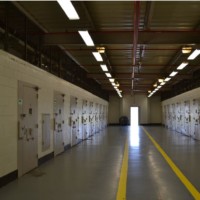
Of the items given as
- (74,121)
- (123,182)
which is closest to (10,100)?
(123,182)

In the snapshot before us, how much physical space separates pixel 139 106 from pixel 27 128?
Answer: 28964 millimetres

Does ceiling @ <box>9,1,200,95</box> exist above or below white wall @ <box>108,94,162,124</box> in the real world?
above

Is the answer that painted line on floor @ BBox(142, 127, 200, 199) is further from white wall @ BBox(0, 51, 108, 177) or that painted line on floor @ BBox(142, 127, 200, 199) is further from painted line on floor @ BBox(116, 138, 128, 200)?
white wall @ BBox(0, 51, 108, 177)

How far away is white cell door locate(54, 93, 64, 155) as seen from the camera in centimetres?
1107

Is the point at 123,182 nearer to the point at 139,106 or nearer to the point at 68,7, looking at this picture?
the point at 68,7

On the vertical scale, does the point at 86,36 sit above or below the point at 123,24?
below

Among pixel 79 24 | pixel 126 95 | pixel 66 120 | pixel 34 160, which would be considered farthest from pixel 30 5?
pixel 126 95

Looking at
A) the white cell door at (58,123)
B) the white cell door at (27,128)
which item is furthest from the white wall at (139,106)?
A: the white cell door at (27,128)

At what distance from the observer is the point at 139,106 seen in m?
36.4

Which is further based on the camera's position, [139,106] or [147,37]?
[139,106]

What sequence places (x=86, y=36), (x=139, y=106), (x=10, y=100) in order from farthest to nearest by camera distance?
(x=139, y=106) < (x=86, y=36) < (x=10, y=100)

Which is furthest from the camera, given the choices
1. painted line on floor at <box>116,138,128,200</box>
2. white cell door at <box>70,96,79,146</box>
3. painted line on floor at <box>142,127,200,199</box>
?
white cell door at <box>70,96,79,146</box>

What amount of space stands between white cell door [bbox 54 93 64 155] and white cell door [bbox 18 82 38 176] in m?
2.21

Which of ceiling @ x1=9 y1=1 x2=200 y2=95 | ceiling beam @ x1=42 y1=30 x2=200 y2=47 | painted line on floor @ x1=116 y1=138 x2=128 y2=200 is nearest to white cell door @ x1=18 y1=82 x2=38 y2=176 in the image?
ceiling @ x1=9 y1=1 x2=200 y2=95
